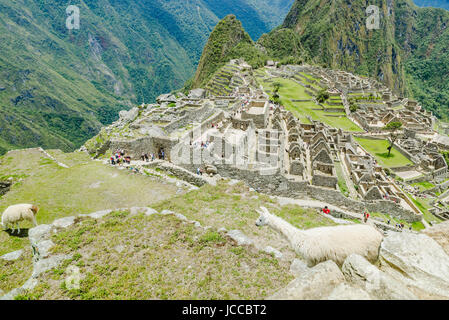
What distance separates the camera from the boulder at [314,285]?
12.0 feet

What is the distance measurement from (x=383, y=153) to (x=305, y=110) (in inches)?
789

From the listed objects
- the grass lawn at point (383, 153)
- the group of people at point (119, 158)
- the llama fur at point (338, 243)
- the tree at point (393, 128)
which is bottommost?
the grass lawn at point (383, 153)

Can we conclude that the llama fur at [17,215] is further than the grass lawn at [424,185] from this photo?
No

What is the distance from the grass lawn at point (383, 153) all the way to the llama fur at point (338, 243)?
39377 millimetres

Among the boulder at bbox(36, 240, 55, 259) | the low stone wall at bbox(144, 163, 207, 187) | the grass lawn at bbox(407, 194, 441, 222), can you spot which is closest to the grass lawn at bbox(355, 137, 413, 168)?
the grass lawn at bbox(407, 194, 441, 222)

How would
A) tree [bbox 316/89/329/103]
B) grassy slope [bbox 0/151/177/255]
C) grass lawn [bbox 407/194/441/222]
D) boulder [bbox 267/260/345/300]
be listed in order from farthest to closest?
1. tree [bbox 316/89/329/103]
2. grass lawn [bbox 407/194/441/222]
3. grassy slope [bbox 0/151/177/255]
4. boulder [bbox 267/260/345/300]

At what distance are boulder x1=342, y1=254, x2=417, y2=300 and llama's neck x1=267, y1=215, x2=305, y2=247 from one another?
2.11 metres

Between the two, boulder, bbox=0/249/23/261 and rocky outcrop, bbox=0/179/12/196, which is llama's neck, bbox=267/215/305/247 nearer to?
boulder, bbox=0/249/23/261

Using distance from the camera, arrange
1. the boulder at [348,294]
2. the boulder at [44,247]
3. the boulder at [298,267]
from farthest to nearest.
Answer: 1. the boulder at [44,247]
2. the boulder at [298,267]
3. the boulder at [348,294]

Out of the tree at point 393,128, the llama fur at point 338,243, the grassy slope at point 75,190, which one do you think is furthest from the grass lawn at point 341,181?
the tree at point 393,128

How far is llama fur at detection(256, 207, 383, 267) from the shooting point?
206 inches

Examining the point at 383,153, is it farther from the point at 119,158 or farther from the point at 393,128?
the point at 119,158

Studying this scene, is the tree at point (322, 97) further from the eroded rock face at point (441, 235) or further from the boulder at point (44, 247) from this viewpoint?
the boulder at point (44, 247)
